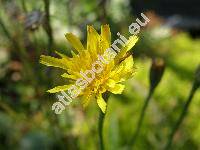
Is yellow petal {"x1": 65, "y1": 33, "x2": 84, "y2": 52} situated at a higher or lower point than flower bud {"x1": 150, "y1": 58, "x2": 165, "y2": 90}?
higher

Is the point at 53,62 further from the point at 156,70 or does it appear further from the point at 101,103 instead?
the point at 156,70

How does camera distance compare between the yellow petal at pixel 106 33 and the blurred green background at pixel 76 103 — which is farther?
the blurred green background at pixel 76 103

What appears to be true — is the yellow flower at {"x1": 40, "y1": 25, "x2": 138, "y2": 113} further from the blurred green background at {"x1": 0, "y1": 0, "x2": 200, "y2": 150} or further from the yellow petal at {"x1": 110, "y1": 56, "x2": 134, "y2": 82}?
the blurred green background at {"x1": 0, "y1": 0, "x2": 200, "y2": 150}

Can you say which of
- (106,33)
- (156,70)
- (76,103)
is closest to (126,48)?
(106,33)

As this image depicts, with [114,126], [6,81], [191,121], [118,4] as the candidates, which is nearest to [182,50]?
[118,4]

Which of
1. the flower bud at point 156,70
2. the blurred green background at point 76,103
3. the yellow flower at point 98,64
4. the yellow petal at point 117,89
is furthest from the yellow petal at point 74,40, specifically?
the blurred green background at point 76,103

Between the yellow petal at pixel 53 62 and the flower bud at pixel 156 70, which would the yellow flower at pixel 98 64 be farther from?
the flower bud at pixel 156 70

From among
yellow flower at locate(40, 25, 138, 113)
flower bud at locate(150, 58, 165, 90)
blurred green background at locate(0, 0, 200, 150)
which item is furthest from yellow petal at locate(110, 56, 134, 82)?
blurred green background at locate(0, 0, 200, 150)
